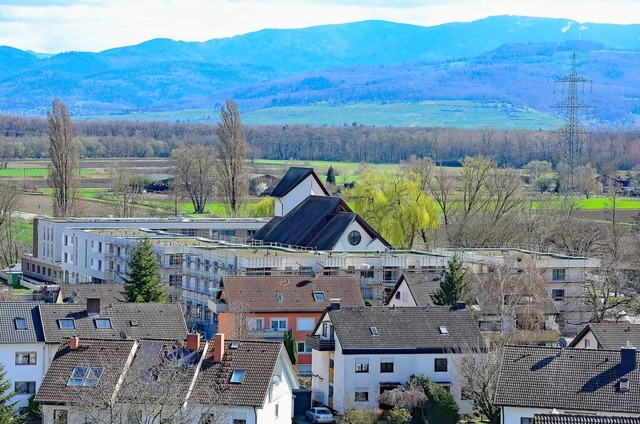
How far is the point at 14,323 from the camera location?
46094 millimetres

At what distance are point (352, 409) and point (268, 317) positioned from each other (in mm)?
11676

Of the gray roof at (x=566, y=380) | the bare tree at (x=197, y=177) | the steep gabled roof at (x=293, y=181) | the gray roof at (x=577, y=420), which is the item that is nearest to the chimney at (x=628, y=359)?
the gray roof at (x=566, y=380)

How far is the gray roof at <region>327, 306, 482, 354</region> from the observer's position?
47344mm

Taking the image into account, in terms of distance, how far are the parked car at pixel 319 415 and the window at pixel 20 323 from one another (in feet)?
31.7

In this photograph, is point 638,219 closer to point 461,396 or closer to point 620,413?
point 461,396

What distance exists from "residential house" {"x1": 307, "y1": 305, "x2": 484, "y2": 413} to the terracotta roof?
8704 mm

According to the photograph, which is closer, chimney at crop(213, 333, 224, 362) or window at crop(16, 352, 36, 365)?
chimney at crop(213, 333, 224, 362)

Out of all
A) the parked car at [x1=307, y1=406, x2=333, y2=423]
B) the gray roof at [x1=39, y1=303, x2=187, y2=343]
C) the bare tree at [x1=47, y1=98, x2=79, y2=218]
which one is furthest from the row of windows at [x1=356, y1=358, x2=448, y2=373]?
the bare tree at [x1=47, y1=98, x2=79, y2=218]

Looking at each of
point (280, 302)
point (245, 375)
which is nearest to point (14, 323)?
point (245, 375)

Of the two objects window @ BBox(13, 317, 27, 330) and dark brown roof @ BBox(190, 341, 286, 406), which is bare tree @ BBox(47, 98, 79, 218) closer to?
window @ BBox(13, 317, 27, 330)

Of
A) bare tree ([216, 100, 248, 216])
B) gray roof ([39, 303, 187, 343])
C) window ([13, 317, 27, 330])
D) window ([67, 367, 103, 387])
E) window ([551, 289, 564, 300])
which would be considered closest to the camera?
window ([67, 367, 103, 387])

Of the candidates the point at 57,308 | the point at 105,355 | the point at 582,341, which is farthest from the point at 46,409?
the point at 582,341

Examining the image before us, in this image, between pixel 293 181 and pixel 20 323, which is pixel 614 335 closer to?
pixel 20 323

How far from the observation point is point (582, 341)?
48375 millimetres
